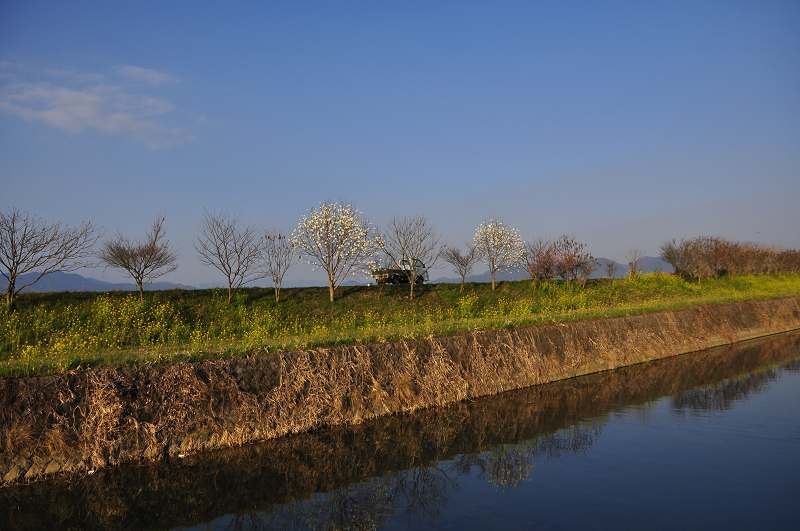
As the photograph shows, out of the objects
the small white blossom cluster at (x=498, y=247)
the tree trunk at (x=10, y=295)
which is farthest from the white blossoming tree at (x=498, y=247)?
the tree trunk at (x=10, y=295)

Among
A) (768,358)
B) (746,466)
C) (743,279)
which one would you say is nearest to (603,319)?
(768,358)

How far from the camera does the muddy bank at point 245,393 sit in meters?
10.7

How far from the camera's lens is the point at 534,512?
30.3 ft

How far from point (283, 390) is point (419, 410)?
3995mm

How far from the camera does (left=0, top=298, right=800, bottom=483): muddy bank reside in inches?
421

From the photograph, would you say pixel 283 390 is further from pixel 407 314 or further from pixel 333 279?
pixel 333 279

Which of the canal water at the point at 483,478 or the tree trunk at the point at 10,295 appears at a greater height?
the tree trunk at the point at 10,295

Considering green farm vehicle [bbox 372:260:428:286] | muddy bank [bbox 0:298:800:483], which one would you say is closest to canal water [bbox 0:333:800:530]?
muddy bank [bbox 0:298:800:483]

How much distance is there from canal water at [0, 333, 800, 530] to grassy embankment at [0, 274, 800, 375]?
3.00 metres

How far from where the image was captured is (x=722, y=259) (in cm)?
5609

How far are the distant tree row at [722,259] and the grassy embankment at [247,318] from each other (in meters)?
18.2

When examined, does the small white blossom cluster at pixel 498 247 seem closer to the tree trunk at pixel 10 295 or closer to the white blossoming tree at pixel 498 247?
the white blossoming tree at pixel 498 247

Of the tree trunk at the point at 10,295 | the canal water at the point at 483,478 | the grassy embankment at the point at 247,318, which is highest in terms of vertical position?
the tree trunk at the point at 10,295

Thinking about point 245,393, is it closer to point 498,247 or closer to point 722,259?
point 498,247
